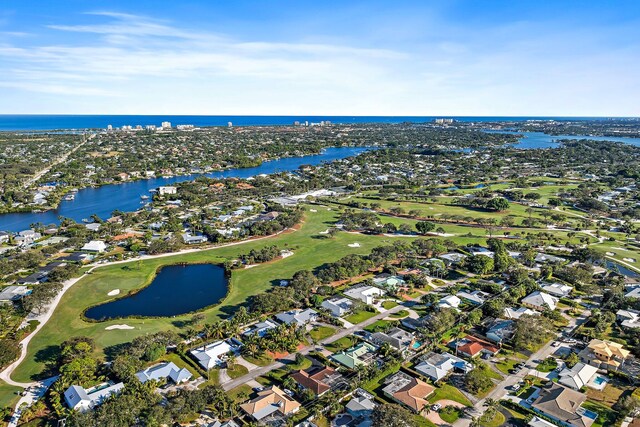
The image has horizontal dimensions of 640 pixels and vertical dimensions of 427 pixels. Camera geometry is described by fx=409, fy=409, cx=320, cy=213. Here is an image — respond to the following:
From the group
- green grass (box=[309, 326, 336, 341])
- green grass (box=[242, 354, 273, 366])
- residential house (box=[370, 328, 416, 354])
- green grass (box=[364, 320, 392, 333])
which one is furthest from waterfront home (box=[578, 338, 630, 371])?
green grass (box=[242, 354, 273, 366])

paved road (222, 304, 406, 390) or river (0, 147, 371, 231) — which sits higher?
river (0, 147, 371, 231)

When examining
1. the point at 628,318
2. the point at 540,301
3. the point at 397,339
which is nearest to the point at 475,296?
the point at 540,301

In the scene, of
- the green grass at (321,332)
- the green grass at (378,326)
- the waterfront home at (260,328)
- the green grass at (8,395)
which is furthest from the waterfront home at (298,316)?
the green grass at (8,395)

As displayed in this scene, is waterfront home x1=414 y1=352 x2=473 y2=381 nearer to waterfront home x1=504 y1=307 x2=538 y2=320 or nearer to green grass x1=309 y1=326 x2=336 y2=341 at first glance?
green grass x1=309 y1=326 x2=336 y2=341

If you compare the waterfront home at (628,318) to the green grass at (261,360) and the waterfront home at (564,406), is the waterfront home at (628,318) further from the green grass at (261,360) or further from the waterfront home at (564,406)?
the green grass at (261,360)

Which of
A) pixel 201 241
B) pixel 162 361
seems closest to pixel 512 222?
pixel 201 241

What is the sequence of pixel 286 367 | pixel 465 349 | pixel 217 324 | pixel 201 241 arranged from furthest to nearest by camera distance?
pixel 201 241, pixel 217 324, pixel 465 349, pixel 286 367

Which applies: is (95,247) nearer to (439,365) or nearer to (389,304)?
(389,304)

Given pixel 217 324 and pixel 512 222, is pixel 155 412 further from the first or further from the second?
pixel 512 222
